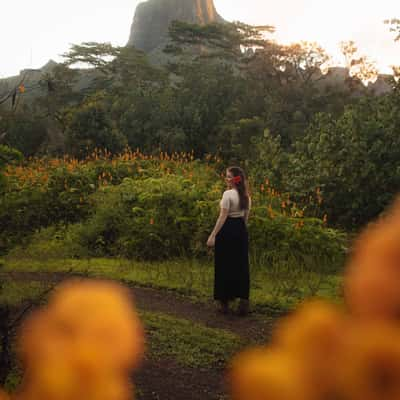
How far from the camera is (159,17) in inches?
1932

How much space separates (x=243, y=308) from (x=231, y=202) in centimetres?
127

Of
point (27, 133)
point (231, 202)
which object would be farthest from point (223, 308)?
point (27, 133)

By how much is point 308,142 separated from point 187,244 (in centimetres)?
393

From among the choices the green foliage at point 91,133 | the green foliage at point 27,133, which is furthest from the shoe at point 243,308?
the green foliage at point 27,133

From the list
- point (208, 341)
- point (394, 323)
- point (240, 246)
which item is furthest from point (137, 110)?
point (394, 323)

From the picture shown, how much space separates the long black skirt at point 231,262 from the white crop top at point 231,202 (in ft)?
0.38

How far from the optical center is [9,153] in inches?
156

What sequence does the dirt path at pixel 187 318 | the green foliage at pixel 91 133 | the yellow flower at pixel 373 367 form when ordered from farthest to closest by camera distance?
the green foliage at pixel 91 133, the dirt path at pixel 187 318, the yellow flower at pixel 373 367

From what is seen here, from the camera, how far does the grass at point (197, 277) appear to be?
6.97 m

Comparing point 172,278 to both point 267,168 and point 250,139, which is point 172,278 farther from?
point 250,139

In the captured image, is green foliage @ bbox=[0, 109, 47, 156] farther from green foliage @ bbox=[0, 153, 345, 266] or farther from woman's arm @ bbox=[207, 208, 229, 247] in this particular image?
woman's arm @ bbox=[207, 208, 229, 247]

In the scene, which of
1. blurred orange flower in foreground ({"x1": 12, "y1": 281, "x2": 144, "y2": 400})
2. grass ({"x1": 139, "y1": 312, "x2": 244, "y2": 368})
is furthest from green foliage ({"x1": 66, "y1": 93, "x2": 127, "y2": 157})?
blurred orange flower in foreground ({"x1": 12, "y1": 281, "x2": 144, "y2": 400})

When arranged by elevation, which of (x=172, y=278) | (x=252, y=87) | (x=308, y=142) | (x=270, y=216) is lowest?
(x=172, y=278)

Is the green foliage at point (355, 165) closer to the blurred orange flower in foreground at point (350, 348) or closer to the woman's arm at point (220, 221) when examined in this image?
the woman's arm at point (220, 221)
